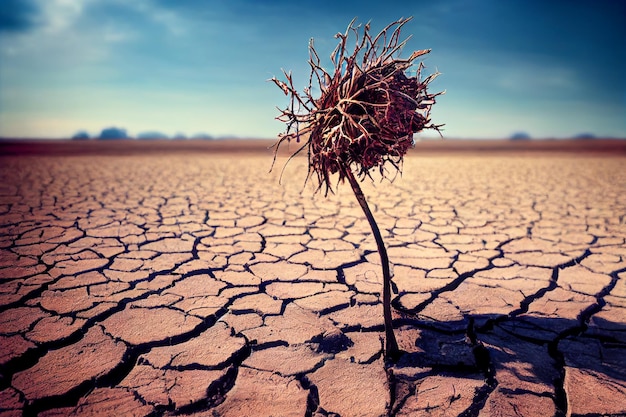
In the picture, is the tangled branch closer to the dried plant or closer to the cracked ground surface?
the dried plant

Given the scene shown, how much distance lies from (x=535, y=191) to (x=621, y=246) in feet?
9.99

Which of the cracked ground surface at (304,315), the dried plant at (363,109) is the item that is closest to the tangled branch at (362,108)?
the dried plant at (363,109)

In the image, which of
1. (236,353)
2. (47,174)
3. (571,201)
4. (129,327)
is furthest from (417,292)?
(47,174)

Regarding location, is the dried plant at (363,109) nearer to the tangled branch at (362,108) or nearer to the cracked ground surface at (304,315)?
the tangled branch at (362,108)

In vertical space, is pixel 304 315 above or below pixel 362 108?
below

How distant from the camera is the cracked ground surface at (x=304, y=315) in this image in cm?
136

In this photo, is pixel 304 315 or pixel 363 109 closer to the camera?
pixel 363 109

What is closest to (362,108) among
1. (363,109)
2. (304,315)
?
(363,109)

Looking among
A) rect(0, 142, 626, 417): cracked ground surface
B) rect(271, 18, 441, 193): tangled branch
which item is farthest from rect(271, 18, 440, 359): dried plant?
rect(0, 142, 626, 417): cracked ground surface

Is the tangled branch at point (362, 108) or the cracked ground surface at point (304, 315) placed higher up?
the tangled branch at point (362, 108)

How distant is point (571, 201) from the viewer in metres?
5.05

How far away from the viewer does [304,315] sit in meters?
1.96

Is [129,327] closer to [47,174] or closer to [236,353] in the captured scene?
[236,353]

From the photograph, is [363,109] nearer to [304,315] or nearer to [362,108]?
[362,108]
